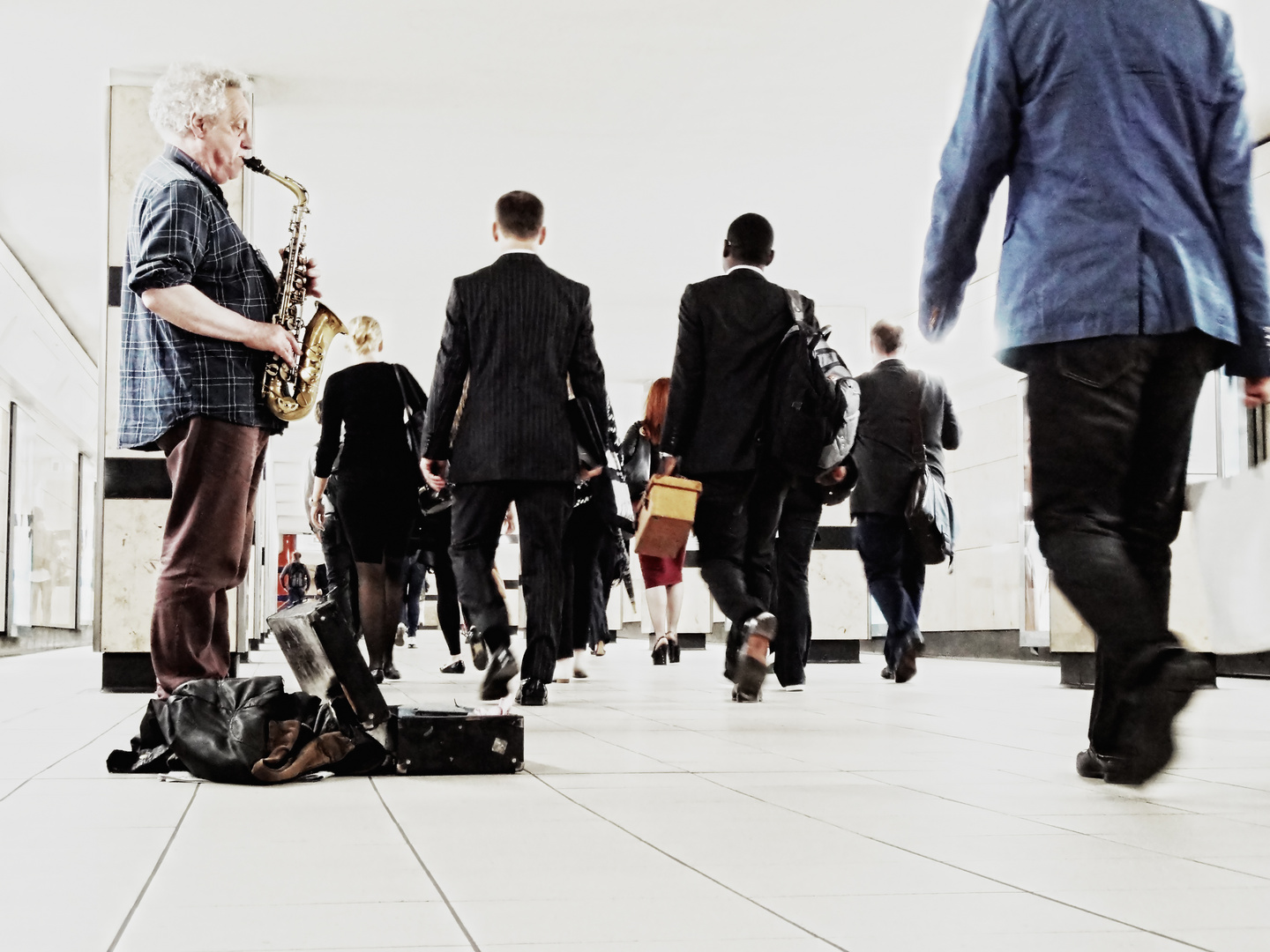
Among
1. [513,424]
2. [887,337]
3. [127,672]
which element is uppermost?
[887,337]

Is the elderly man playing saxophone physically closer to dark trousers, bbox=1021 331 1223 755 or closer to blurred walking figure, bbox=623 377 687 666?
dark trousers, bbox=1021 331 1223 755

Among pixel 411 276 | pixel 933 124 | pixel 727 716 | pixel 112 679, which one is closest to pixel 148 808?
pixel 727 716

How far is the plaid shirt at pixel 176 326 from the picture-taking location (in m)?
4.08

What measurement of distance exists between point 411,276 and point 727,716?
9656 millimetres

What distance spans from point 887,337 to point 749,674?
340 cm

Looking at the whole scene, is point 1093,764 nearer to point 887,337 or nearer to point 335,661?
point 335,661

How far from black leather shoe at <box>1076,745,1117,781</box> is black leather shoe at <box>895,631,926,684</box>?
4.81m

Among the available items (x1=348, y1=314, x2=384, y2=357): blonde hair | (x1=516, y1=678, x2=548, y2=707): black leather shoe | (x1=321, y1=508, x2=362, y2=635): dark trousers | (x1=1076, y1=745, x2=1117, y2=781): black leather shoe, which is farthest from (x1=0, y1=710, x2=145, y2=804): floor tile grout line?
(x1=1076, y1=745, x2=1117, y2=781): black leather shoe

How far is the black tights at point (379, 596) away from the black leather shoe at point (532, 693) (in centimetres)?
134

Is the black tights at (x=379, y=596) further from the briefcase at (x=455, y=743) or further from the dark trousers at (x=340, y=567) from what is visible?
the briefcase at (x=455, y=743)

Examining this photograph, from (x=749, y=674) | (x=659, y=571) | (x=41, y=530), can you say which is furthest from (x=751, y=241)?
(x=41, y=530)

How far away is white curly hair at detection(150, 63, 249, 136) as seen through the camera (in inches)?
168

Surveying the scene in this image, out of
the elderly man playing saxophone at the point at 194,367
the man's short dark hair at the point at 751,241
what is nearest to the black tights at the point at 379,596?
the man's short dark hair at the point at 751,241

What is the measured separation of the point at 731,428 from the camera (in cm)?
607
